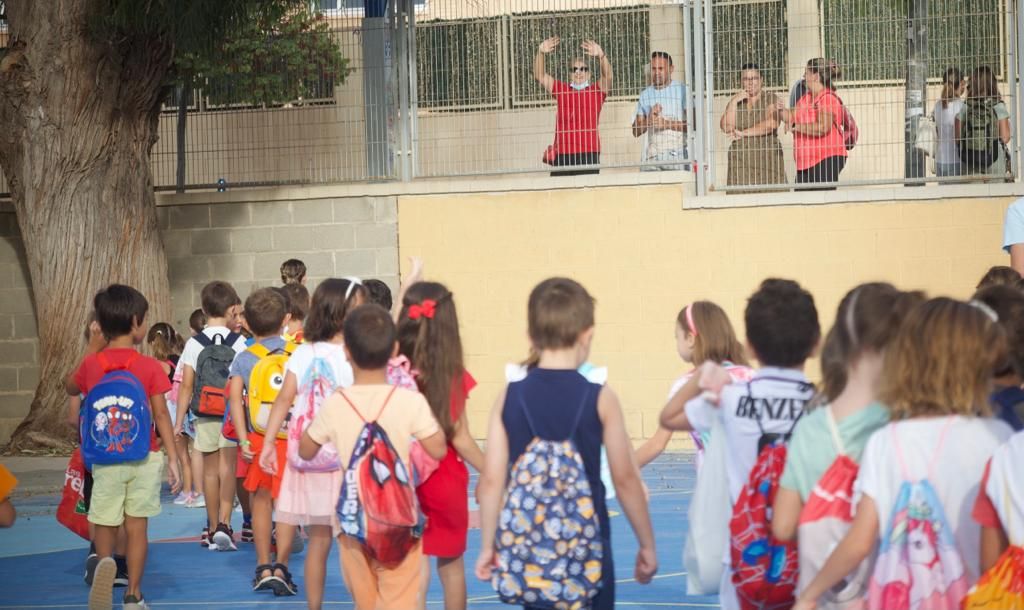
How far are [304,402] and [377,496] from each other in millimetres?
1515

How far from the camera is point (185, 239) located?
1550cm

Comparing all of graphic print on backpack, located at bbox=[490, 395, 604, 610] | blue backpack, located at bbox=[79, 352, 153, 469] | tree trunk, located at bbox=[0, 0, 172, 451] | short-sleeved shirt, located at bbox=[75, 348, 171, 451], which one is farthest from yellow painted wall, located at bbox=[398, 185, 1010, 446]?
graphic print on backpack, located at bbox=[490, 395, 604, 610]

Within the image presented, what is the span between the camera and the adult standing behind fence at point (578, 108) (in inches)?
577

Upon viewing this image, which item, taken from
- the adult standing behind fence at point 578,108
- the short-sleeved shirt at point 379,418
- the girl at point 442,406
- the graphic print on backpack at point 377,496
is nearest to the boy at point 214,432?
the girl at point 442,406

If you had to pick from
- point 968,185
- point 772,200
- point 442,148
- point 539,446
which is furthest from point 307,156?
point 539,446

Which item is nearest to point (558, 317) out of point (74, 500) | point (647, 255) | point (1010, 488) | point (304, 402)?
point (1010, 488)

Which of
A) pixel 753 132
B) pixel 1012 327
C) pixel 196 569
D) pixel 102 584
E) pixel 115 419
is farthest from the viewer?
pixel 753 132

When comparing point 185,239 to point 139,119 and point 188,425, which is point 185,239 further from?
point 188,425

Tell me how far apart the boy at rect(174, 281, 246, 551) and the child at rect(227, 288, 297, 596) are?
4.40ft

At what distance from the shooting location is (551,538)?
482 cm

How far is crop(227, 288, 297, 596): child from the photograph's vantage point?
8086mm

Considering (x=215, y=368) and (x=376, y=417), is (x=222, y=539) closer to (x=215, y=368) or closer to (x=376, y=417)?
(x=215, y=368)

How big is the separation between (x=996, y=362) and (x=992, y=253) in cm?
1022

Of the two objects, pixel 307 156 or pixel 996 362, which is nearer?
pixel 996 362
